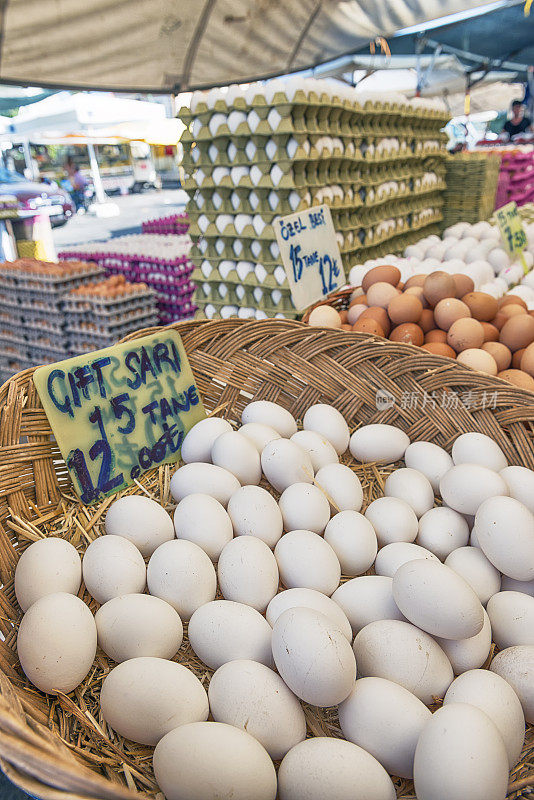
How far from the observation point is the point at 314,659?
0.60 m

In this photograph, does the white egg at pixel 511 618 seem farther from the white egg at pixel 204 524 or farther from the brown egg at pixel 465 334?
the brown egg at pixel 465 334

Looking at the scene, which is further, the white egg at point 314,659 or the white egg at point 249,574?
the white egg at point 249,574

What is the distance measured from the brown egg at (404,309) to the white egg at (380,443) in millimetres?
418

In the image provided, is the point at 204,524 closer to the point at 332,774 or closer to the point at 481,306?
the point at 332,774

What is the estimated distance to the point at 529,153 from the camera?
397 centimetres

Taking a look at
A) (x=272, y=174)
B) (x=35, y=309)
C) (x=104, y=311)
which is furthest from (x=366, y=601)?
(x=35, y=309)

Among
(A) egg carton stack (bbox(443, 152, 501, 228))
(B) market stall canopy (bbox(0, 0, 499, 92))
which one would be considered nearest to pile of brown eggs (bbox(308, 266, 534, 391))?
(A) egg carton stack (bbox(443, 152, 501, 228))

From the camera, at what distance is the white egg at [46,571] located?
2.52 feet

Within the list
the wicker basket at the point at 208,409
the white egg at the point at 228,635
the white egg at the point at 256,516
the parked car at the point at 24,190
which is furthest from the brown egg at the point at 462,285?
the parked car at the point at 24,190

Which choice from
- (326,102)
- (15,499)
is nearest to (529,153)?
(326,102)

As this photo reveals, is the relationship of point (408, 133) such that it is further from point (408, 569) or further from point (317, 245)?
point (408, 569)

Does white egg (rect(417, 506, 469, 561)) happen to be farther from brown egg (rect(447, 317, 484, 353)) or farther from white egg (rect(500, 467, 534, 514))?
brown egg (rect(447, 317, 484, 353))

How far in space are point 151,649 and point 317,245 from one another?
1.34 metres

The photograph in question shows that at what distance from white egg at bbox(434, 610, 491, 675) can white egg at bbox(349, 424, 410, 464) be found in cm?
44
